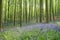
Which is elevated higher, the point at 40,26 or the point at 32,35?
the point at 40,26

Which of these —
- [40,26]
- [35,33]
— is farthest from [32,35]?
[40,26]

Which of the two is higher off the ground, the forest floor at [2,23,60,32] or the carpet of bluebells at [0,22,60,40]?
the forest floor at [2,23,60,32]

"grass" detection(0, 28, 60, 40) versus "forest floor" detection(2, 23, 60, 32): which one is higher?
"forest floor" detection(2, 23, 60, 32)

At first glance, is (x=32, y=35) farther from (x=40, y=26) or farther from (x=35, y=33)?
(x=40, y=26)

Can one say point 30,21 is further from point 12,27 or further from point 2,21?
point 2,21

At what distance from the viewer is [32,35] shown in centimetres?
272

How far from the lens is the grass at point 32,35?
2.63 meters

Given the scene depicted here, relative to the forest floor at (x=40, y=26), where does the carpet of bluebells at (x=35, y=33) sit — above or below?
below

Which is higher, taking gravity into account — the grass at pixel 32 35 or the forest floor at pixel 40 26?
the forest floor at pixel 40 26

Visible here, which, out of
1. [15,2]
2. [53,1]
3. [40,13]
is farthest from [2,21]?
[53,1]

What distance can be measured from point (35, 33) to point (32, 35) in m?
0.06

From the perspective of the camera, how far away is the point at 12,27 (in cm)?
287

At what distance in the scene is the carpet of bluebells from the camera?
8.67ft

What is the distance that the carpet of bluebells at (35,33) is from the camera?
2.64 metres
